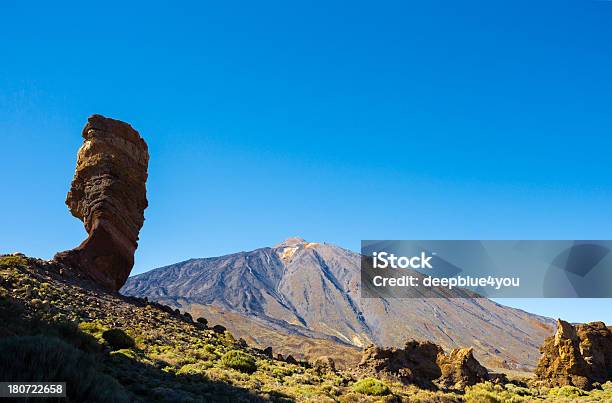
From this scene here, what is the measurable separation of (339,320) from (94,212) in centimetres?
15799

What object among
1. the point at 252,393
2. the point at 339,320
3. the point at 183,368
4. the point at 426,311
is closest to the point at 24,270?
the point at 183,368

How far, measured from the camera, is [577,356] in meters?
36.7

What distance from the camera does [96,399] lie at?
700 centimetres

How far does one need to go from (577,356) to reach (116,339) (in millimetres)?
36321

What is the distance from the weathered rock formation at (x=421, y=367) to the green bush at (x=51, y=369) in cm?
2444

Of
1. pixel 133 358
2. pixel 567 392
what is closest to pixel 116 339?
pixel 133 358

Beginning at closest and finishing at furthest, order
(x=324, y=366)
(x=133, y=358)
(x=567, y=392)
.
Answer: (x=133, y=358) → (x=324, y=366) → (x=567, y=392)

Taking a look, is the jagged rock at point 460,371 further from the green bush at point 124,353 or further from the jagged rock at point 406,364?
the green bush at point 124,353

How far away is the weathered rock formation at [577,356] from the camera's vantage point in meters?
36.0

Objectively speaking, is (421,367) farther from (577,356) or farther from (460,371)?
(577,356)

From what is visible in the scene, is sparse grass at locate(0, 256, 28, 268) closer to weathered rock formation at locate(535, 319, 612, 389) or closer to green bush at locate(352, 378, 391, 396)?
green bush at locate(352, 378, 391, 396)

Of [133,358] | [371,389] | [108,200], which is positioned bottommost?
[371,389]

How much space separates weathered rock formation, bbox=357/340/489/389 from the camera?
1174 inches

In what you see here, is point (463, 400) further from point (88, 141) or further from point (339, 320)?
point (339, 320)
